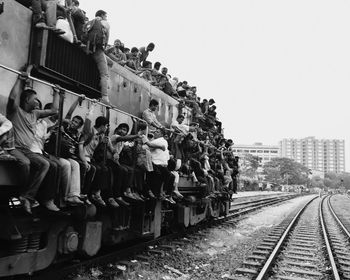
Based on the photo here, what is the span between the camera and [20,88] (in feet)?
13.6

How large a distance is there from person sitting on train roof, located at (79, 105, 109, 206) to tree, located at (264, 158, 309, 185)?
286 feet

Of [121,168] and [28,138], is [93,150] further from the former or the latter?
[28,138]

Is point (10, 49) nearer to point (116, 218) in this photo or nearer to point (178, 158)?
point (116, 218)

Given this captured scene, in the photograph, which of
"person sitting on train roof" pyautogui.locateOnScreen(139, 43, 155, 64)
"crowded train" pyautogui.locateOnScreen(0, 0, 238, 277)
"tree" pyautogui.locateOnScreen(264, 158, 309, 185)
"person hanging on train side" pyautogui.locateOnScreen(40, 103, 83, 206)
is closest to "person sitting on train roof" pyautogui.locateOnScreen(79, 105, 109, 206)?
"crowded train" pyautogui.locateOnScreen(0, 0, 238, 277)

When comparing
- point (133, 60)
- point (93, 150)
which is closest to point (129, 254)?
point (93, 150)

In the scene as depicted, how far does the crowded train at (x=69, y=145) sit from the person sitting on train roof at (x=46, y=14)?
0.05 ft

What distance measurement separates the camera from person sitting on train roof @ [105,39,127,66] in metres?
7.52

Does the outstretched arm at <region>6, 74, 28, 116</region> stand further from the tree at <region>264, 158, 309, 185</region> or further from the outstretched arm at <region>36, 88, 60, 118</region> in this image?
the tree at <region>264, 158, 309, 185</region>

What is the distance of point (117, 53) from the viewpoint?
8.32 meters

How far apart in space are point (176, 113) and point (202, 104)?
3.22 m

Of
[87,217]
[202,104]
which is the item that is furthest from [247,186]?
[87,217]

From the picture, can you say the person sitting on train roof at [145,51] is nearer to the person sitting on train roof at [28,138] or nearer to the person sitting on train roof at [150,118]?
the person sitting on train roof at [150,118]

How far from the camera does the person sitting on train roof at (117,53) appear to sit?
296 inches

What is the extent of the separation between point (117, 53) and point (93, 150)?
3840mm
